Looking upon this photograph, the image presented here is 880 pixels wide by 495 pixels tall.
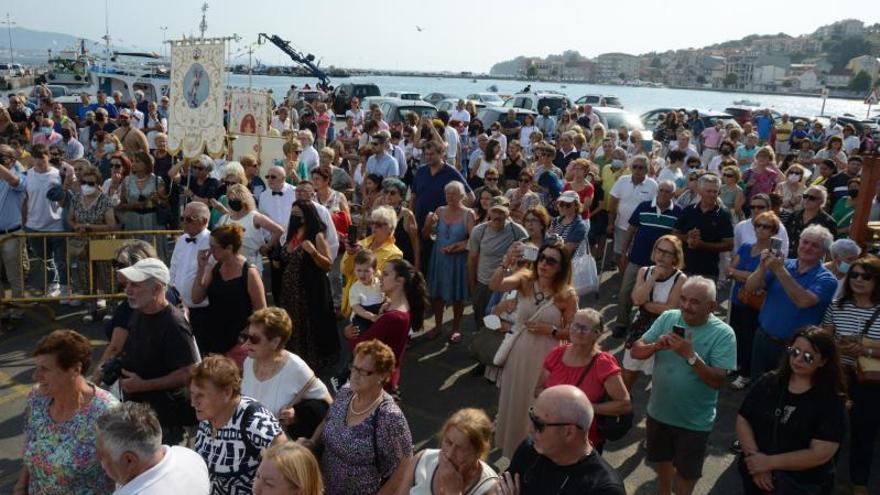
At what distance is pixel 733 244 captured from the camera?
23.0 feet

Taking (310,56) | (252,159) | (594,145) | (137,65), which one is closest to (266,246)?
(252,159)

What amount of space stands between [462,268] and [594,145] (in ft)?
22.7

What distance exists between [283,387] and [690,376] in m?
2.36

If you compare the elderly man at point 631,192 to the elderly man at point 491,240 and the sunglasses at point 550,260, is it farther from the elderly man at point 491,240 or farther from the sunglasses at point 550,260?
the sunglasses at point 550,260

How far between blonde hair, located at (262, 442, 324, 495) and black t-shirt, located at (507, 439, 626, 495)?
0.89 meters

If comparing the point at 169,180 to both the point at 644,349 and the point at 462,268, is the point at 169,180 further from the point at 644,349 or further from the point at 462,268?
the point at 644,349

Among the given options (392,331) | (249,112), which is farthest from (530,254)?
(249,112)

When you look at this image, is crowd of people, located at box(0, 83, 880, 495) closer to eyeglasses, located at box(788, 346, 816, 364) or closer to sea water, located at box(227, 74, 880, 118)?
eyeglasses, located at box(788, 346, 816, 364)

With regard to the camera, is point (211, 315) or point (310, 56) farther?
point (310, 56)

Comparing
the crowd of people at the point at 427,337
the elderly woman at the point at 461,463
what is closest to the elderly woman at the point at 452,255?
the crowd of people at the point at 427,337

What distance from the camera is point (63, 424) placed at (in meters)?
3.42

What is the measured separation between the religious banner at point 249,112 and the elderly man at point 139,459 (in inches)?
370

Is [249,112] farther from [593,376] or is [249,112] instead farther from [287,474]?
[287,474]

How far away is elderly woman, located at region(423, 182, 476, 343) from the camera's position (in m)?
7.19
